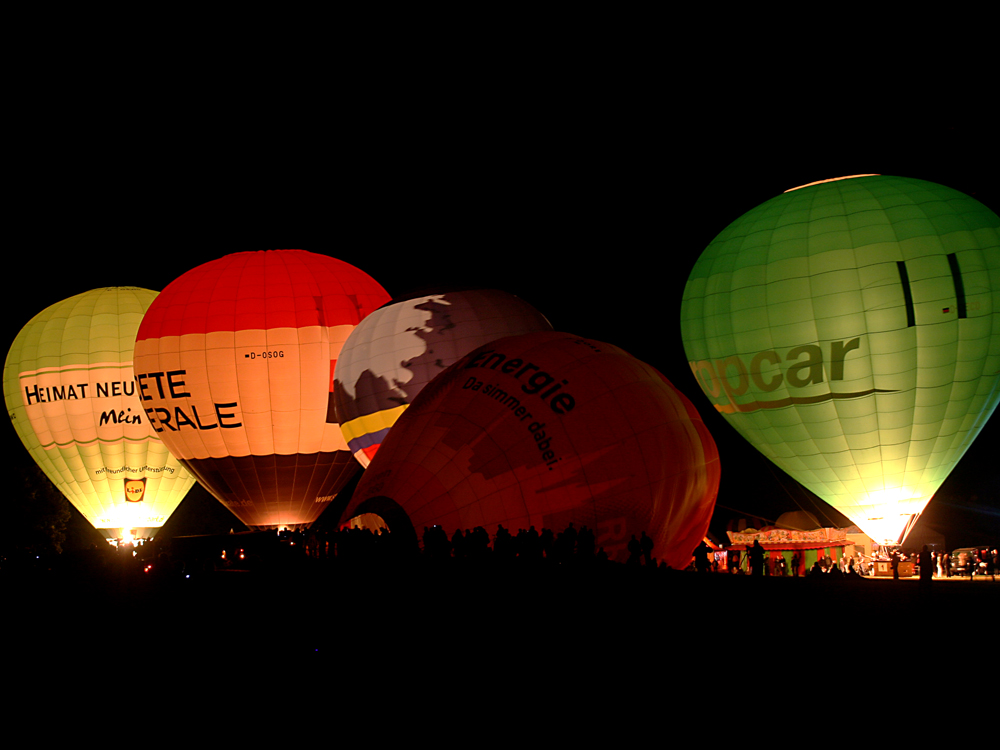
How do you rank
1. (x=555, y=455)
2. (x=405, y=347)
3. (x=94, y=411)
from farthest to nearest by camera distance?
(x=94, y=411)
(x=405, y=347)
(x=555, y=455)

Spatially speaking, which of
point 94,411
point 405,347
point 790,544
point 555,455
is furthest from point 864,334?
point 94,411

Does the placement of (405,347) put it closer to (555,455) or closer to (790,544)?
(555,455)

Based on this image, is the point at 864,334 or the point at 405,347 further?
the point at 864,334

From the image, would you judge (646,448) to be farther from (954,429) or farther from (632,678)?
(954,429)

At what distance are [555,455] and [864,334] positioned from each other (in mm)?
8571

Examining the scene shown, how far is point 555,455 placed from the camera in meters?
8.61

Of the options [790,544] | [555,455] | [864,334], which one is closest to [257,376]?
[555,455]

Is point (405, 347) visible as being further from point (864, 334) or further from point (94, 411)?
point (94, 411)

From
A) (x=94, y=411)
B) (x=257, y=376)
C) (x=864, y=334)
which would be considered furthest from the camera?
(x=94, y=411)

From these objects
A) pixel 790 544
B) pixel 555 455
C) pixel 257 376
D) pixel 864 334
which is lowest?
pixel 790 544

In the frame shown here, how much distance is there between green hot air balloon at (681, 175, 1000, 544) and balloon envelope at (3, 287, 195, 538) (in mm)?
12735

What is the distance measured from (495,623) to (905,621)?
8.25 feet

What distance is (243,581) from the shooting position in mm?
9453

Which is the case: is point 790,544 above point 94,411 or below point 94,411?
below
